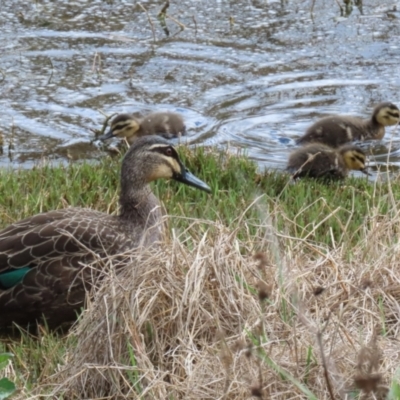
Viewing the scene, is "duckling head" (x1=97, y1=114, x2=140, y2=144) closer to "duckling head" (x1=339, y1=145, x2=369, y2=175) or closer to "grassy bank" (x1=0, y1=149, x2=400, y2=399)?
"duckling head" (x1=339, y1=145, x2=369, y2=175)

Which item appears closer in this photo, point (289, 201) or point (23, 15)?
→ point (289, 201)

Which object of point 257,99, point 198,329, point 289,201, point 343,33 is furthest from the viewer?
point 343,33

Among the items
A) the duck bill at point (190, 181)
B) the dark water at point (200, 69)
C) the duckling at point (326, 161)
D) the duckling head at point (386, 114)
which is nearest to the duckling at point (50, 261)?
the duck bill at point (190, 181)

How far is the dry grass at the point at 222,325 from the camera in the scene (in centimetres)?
321

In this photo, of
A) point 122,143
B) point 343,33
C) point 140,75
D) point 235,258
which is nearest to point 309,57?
point 343,33

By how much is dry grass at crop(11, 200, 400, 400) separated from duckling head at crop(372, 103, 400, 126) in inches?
128

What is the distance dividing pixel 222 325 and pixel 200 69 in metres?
5.14

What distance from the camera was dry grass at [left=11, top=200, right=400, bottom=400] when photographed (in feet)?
10.5

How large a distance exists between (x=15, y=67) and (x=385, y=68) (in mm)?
2918

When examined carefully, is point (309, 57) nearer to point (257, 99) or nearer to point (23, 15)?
point (257, 99)

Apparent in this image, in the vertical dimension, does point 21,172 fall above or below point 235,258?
below

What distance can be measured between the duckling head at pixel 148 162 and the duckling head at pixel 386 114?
2.54 meters

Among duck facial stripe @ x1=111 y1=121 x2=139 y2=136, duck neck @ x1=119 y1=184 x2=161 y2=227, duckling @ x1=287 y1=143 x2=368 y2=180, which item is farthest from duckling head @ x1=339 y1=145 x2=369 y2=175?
duck neck @ x1=119 y1=184 x2=161 y2=227

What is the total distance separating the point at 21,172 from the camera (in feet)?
19.4
